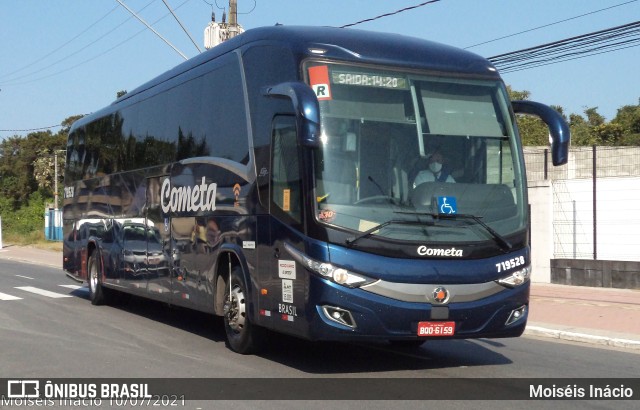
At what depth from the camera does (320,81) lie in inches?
Result: 350

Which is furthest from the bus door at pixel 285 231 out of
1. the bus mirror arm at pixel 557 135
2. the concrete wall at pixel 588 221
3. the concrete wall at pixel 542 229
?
the concrete wall at pixel 542 229

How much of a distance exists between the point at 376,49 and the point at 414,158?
1.36 meters

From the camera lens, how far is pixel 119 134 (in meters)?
16.0

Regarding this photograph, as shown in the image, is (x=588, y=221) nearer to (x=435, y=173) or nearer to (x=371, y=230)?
(x=435, y=173)

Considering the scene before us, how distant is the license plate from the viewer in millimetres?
8578

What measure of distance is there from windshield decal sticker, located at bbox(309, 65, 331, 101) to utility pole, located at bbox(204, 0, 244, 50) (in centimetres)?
1514

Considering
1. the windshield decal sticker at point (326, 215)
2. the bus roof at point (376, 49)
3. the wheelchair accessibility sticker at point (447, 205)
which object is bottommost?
the windshield decal sticker at point (326, 215)

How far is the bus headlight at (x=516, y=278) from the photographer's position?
29.5 ft

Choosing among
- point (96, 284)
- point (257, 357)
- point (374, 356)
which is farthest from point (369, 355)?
point (96, 284)

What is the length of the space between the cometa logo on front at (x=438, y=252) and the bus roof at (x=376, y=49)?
6.66 feet

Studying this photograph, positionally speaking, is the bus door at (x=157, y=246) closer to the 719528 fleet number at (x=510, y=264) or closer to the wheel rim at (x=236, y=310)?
the wheel rim at (x=236, y=310)

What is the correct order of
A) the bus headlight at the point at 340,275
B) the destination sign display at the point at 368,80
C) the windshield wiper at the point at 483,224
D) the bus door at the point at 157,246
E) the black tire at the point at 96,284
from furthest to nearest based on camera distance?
the black tire at the point at 96,284
the bus door at the point at 157,246
the destination sign display at the point at 368,80
the windshield wiper at the point at 483,224
the bus headlight at the point at 340,275

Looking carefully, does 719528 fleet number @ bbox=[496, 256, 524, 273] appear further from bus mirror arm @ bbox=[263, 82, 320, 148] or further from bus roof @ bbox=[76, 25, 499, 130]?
bus mirror arm @ bbox=[263, 82, 320, 148]

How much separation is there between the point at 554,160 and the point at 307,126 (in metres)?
2.91
